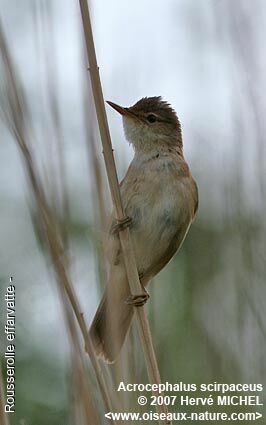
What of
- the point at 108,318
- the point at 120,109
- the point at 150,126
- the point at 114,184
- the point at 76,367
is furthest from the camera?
the point at 150,126

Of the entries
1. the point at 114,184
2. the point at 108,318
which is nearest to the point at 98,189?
the point at 114,184

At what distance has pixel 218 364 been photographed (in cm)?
218

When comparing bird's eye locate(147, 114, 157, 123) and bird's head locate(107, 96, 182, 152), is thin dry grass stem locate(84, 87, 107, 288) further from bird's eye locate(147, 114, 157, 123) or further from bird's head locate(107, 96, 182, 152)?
bird's eye locate(147, 114, 157, 123)

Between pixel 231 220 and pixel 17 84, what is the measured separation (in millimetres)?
816

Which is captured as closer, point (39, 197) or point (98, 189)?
point (39, 197)

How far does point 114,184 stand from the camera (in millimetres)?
2053

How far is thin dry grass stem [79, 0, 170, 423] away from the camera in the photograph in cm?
189

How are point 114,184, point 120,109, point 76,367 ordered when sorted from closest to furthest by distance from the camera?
point 76,367 < point 114,184 < point 120,109

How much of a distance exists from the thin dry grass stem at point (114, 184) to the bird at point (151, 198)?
2.15 ft

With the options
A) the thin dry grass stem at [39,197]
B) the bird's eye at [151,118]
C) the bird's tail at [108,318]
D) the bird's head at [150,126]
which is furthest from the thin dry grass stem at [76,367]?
the bird's eye at [151,118]

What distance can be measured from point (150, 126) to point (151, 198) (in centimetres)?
38

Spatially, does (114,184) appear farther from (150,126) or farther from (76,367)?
(150,126)

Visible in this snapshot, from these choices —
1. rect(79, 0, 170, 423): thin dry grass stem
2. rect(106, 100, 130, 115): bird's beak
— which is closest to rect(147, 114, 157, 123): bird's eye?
rect(106, 100, 130, 115): bird's beak

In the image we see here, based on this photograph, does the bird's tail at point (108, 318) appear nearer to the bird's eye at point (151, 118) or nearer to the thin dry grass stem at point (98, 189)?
the thin dry grass stem at point (98, 189)
